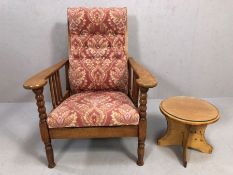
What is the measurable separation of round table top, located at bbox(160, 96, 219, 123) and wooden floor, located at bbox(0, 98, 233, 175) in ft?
1.01

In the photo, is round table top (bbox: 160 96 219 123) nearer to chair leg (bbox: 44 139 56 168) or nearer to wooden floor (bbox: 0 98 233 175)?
wooden floor (bbox: 0 98 233 175)

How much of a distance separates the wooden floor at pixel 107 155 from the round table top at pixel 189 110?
0.31m

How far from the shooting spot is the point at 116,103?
142 cm

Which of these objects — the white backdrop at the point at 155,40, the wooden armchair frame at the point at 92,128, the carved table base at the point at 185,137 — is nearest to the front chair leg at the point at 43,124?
the wooden armchair frame at the point at 92,128

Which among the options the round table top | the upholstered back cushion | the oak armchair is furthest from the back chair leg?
the upholstered back cushion

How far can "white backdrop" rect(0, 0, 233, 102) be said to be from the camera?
2070mm

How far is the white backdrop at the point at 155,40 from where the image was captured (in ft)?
6.79

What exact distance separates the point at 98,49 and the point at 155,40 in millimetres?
700

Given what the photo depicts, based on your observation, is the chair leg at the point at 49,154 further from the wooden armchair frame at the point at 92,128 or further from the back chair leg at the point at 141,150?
the back chair leg at the point at 141,150

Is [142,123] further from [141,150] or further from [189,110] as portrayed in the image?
[189,110]

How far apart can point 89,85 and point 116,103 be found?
1.35ft

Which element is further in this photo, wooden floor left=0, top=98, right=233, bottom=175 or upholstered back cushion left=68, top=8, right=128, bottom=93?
upholstered back cushion left=68, top=8, right=128, bottom=93

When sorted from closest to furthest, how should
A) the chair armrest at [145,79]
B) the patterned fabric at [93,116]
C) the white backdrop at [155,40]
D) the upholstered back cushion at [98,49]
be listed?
1. the chair armrest at [145,79]
2. the patterned fabric at [93,116]
3. the upholstered back cushion at [98,49]
4. the white backdrop at [155,40]

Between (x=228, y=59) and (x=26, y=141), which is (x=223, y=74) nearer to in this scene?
(x=228, y=59)
